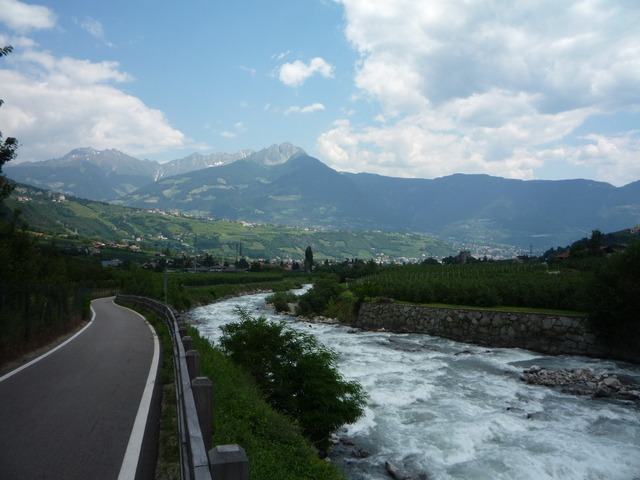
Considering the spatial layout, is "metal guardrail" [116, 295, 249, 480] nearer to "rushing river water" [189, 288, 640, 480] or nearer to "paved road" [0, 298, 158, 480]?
"paved road" [0, 298, 158, 480]

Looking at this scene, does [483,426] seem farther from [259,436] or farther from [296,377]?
[259,436]

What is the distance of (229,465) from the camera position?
2.97 metres

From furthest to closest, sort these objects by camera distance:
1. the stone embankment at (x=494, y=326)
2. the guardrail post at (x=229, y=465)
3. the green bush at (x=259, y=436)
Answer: the stone embankment at (x=494, y=326) → the green bush at (x=259, y=436) → the guardrail post at (x=229, y=465)

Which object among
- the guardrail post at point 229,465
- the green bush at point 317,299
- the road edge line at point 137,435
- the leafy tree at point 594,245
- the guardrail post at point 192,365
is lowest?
the green bush at point 317,299

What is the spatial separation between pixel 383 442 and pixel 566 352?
63.0 ft

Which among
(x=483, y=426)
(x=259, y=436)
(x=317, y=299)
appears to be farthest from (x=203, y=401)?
(x=317, y=299)

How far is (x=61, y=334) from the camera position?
21.0 metres

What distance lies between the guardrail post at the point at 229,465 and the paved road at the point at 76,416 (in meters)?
3.56

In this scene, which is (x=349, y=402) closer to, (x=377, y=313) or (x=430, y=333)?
(x=430, y=333)

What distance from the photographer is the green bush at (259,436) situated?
7.03 meters

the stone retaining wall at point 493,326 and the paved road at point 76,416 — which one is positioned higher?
the paved road at point 76,416

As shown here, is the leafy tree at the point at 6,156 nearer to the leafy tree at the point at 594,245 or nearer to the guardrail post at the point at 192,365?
the guardrail post at the point at 192,365

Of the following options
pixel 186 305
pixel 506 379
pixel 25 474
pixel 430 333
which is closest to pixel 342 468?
pixel 25 474

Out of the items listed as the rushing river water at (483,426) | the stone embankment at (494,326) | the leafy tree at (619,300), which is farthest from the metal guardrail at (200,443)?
the stone embankment at (494,326)
